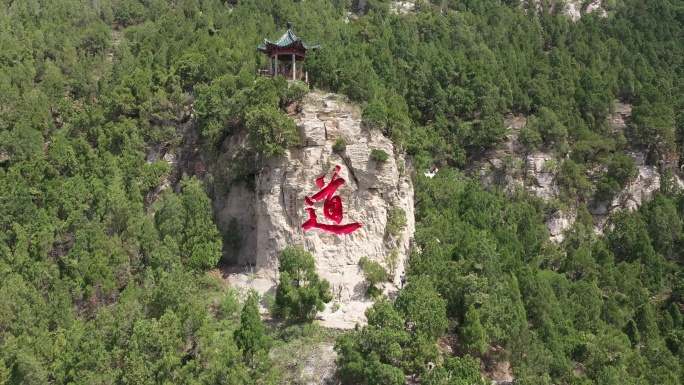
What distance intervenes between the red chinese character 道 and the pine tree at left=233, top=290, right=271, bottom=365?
17.0ft

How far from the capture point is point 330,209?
24609 millimetres

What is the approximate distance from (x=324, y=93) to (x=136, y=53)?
15.3 meters

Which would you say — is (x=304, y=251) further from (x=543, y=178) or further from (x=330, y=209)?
(x=543, y=178)

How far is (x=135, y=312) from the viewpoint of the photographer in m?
20.2

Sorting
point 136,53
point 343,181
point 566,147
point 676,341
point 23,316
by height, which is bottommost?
point 676,341

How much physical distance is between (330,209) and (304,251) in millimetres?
1920

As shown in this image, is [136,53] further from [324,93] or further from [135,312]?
[135,312]

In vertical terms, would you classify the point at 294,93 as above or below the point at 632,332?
above

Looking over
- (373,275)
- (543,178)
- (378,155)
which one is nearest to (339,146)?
(378,155)

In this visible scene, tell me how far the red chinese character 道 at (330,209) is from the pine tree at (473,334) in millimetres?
5445

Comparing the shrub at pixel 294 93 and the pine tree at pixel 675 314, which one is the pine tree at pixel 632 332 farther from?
the shrub at pixel 294 93

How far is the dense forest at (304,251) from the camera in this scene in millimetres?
19891

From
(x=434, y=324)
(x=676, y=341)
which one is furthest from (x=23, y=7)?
(x=676, y=341)

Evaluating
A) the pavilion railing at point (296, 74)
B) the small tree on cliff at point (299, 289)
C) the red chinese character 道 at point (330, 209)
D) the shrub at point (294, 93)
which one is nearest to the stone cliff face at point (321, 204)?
the red chinese character 道 at point (330, 209)
